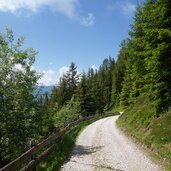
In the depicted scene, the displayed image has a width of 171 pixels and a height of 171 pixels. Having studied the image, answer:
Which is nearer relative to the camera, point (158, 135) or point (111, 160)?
point (111, 160)

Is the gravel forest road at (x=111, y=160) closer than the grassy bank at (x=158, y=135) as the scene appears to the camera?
Yes

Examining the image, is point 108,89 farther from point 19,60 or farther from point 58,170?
point 58,170

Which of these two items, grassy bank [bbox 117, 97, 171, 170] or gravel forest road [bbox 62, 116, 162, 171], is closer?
gravel forest road [bbox 62, 116, 162, 171]

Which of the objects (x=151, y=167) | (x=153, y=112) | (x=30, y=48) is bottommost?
(x=151, y=167)

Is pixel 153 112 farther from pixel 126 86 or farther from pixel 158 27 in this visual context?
pixel 126 86

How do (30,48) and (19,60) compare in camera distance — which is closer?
(19,60)

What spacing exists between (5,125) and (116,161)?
7371mm

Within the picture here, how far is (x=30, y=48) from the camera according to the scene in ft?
66.2

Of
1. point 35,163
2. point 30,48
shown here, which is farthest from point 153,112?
point 35,163

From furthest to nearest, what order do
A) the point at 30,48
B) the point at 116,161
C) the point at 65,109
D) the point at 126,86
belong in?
the point at 126,86 < the point at 65,109 < the point at 30,48 < the point at 116,161

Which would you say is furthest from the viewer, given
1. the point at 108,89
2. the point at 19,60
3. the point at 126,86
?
the point at 108,89

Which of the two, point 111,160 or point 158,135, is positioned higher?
point 158,135

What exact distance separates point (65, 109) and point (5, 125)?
2502cm

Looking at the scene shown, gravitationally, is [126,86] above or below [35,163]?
above
